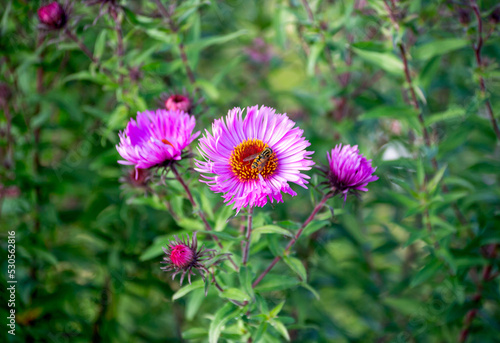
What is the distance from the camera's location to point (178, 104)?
926 millimetres

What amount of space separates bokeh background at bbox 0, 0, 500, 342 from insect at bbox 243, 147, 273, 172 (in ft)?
0.65

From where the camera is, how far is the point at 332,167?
80 centimetres

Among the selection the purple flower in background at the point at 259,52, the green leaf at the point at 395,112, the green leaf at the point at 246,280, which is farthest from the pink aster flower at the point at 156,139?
the purple flower in background at the point at 259,52

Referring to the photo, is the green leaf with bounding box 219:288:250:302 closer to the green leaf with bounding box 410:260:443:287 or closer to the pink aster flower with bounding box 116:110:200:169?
the pink aster flower with bounding box 116:110:200:169

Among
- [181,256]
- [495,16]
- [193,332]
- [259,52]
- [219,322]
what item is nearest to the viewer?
[181,256]

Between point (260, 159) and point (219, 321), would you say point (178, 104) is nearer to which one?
point (260, 159)

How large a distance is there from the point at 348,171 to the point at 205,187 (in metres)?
0.37

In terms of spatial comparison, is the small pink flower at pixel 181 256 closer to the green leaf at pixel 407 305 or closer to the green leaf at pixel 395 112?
the green leaf at pixel 395 112

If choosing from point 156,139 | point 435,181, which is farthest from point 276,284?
point 435,181

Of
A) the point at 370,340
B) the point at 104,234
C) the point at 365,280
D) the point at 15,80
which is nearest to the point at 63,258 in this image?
the point at 104,234

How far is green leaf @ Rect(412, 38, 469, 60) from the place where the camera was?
1217 mm

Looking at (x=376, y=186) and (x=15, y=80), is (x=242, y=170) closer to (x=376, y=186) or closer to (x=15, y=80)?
(x=376, y=186)

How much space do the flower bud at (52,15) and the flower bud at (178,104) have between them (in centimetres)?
40

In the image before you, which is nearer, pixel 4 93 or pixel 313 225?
pixel 313 225
